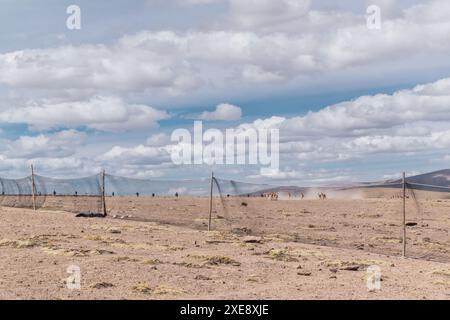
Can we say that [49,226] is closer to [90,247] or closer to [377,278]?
[90,247]

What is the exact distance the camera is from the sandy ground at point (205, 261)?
59.8 feet

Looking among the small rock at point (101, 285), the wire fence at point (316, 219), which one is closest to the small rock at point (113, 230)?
the wire fence at point (316, 219)

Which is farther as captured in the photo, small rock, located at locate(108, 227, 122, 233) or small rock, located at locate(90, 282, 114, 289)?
small rock, located at locate(108, 227, 122, 233)

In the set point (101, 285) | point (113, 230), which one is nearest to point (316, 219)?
point (113, 230)

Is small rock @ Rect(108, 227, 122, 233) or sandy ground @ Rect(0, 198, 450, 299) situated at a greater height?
small rock @ Rect(108, 227, 122, 233)

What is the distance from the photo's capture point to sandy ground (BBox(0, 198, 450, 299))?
1822cm

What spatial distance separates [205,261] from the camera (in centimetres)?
2347

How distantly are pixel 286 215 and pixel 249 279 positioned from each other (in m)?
33.9

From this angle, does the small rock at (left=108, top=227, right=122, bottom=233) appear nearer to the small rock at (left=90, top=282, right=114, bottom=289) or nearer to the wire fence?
the wire fence

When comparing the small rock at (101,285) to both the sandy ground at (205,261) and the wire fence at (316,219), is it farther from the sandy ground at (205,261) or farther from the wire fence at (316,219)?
the wire fence at (316,219)

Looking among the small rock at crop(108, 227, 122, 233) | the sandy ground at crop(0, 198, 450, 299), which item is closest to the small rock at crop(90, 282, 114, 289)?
the sandy ground at crop(0, 198, 450, 299)

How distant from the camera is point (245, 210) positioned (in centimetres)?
5997
